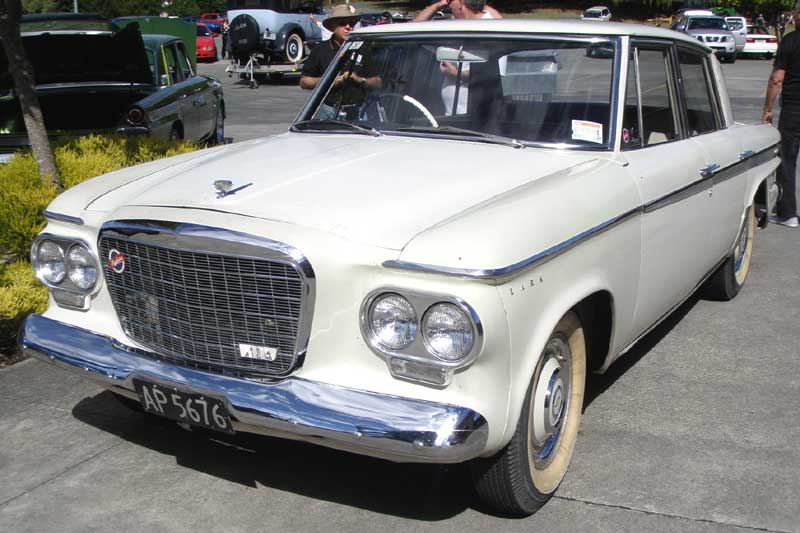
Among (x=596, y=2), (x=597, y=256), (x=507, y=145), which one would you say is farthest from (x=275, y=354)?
(x=596, y=2)

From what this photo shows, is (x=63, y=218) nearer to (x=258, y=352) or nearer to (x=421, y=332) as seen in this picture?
(x=258, y=352)

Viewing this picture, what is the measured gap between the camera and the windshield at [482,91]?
426 centimetres

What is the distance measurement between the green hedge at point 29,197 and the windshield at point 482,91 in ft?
6.44

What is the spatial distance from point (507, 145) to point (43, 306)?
9.84ft

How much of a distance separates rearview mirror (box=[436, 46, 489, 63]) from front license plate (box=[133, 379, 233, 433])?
2241mm

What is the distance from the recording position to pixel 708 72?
18.6 ft

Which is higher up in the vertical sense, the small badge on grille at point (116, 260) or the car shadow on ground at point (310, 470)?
the small badge on grille at point (116, 260)

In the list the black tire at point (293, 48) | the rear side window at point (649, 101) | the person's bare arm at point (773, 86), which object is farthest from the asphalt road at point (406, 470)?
the black tire at point (293, 48)

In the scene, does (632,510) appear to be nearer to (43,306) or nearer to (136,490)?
(136,490)

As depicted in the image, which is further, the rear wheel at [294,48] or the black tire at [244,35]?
the rear wheel at [294,48]

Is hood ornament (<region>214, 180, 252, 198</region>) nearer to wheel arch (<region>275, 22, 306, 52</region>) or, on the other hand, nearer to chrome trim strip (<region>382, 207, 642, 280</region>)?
chrome trim strip (<region>382, 207, 642, 280</region>)

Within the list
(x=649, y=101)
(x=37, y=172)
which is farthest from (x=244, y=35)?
(x=649, y=101)

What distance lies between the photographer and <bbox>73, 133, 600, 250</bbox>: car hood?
326 cm

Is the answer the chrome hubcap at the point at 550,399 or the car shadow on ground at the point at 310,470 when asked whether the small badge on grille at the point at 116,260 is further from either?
the chrome hubcap at the point at 550,399
